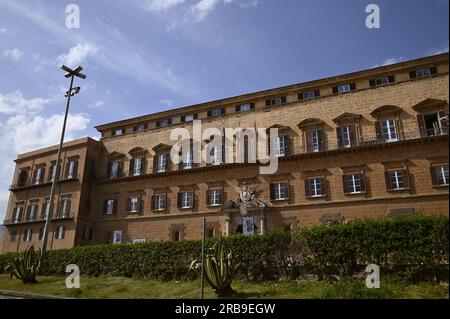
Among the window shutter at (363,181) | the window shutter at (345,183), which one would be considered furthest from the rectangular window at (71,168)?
the window shutter at (363,181)

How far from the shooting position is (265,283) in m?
15.0

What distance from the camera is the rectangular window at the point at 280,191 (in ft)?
88.5

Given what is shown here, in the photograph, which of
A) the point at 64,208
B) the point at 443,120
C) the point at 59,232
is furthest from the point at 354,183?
the point at 59,232

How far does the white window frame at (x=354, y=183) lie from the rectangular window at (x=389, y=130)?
3395mm

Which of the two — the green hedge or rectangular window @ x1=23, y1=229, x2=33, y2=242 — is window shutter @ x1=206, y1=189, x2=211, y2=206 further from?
rectangular window @ x1=23, y1=229, x2=33, y2=242

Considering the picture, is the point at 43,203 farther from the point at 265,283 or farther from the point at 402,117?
the point at 402,117

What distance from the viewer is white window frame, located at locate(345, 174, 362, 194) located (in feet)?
81.3

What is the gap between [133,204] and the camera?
108 feet

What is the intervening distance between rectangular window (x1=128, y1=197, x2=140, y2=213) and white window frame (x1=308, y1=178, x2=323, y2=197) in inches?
623

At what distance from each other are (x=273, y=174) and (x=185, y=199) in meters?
8.19

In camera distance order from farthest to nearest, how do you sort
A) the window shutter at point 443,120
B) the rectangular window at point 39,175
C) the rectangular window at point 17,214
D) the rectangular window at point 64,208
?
1. the rectangular window at point 39,175
2. the rectangular window at point 17,214
3. the rectangular window at point 64,208
4. the window shutter at point 443,120

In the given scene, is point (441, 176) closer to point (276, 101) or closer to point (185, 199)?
point (276, 101)

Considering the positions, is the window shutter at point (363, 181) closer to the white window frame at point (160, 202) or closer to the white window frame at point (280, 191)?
the white window frame at point (280, 191)

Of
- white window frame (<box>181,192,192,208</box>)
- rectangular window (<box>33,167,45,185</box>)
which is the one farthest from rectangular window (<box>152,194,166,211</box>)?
rectangular window (<box>33,167,45,185</box>)
